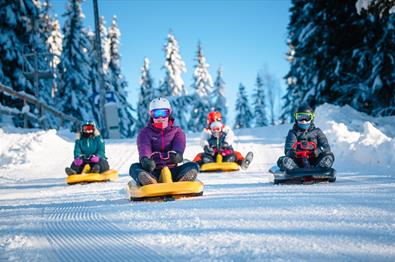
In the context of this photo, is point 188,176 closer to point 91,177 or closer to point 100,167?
point 91,177

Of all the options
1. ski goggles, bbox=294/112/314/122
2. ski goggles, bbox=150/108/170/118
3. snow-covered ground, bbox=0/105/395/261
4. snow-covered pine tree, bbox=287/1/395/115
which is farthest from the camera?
snow-covered pine tree, bbox=287/1/395/115

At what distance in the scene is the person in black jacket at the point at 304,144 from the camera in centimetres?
659

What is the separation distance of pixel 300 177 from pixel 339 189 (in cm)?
112

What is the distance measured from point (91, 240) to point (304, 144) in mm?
4821

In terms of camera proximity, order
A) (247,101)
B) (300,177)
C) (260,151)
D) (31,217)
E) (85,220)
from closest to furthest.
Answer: (85,220) → (31,217) → (300,177) → (260,151) → (247,101)

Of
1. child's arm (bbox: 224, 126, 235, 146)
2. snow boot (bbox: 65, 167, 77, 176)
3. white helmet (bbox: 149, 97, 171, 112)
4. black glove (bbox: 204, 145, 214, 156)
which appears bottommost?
snow boot (bbox: 65, 167, 77, 176)

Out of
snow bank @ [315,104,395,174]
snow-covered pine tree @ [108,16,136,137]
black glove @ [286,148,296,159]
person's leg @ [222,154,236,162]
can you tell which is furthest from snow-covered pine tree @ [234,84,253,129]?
black glove @ [286,148,296,159]

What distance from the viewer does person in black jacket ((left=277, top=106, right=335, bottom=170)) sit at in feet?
21.6

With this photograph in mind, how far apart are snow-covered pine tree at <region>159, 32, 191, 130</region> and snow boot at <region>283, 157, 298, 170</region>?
112ft

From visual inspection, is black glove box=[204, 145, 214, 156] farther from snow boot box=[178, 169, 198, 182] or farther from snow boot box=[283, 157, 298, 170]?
snow boot box=[178, 169, 198, 182]

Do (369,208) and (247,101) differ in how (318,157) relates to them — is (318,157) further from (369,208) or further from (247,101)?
(247,101)

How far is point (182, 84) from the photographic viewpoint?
4262cm

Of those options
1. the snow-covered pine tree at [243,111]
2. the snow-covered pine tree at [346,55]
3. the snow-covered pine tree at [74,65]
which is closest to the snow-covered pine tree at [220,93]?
the snow-covered pine tree at [243,111]

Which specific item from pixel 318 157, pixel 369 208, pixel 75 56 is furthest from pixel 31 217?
pixel 75 56
